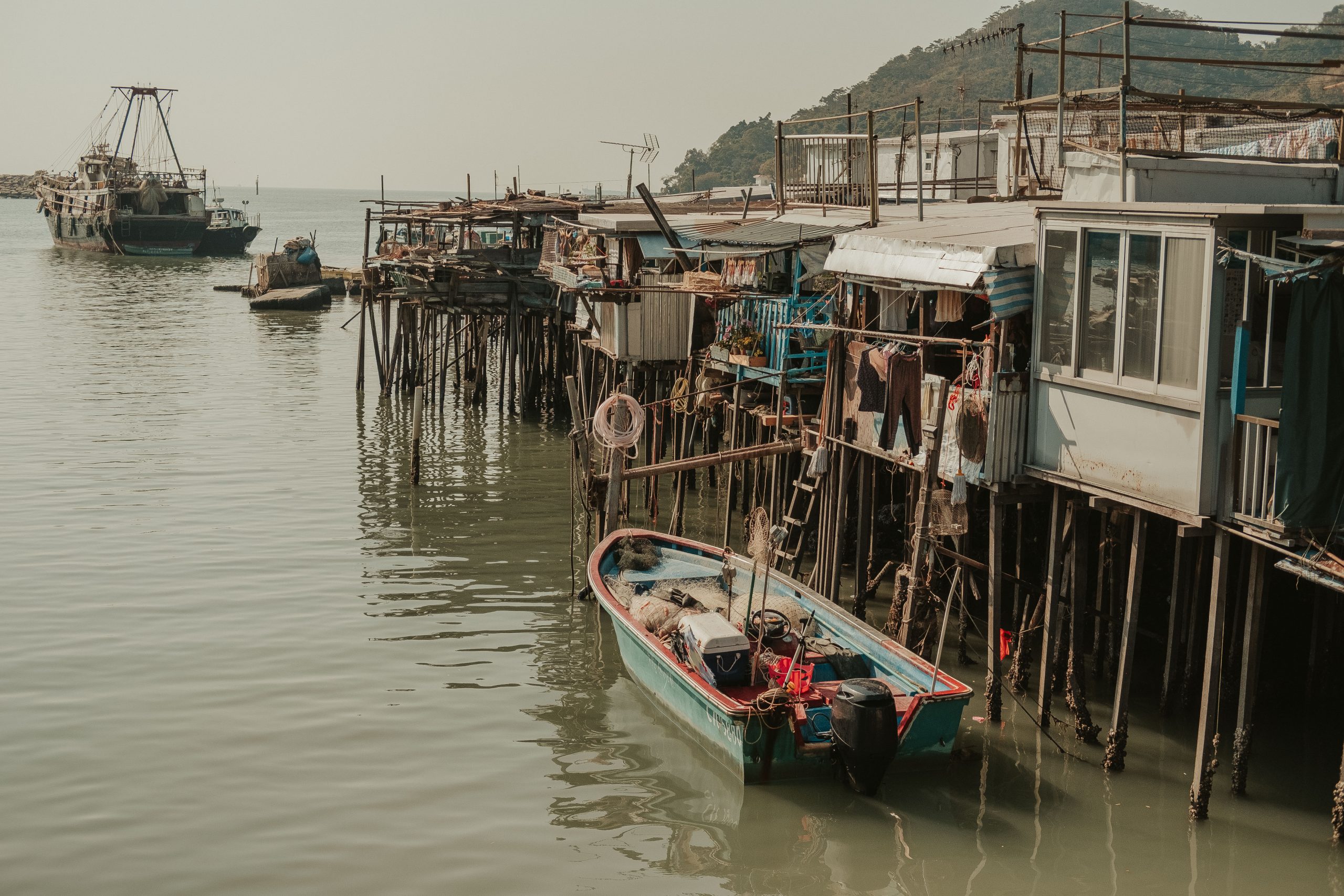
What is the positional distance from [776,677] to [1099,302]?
180 inches

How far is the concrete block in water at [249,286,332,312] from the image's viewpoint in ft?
186

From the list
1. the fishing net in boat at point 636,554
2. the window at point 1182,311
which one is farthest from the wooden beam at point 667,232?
the window at point 1182,311

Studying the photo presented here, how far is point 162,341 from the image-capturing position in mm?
45156

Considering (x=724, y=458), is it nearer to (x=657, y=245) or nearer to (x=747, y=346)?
(x=747, y=346)

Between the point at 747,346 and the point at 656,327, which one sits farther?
the point at 656,327

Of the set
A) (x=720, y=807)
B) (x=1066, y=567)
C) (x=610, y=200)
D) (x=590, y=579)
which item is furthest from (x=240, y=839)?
(x=610, y=200)

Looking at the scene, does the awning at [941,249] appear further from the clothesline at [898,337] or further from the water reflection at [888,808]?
the water reflection at [888,808]

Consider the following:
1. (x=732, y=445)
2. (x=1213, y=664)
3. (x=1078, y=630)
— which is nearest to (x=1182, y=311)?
(x=1213, y=664)

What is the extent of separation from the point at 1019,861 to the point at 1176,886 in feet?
3.89

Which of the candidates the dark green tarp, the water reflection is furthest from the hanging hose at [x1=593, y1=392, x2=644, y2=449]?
the dark green tarp

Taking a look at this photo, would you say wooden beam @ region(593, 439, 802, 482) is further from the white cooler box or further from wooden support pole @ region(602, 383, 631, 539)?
the white cooler box

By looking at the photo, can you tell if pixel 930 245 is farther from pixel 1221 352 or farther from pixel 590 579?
pixel 590 579

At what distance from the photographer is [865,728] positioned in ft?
35.0

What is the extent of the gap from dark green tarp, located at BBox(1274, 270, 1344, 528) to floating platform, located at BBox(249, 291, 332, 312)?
171ft
